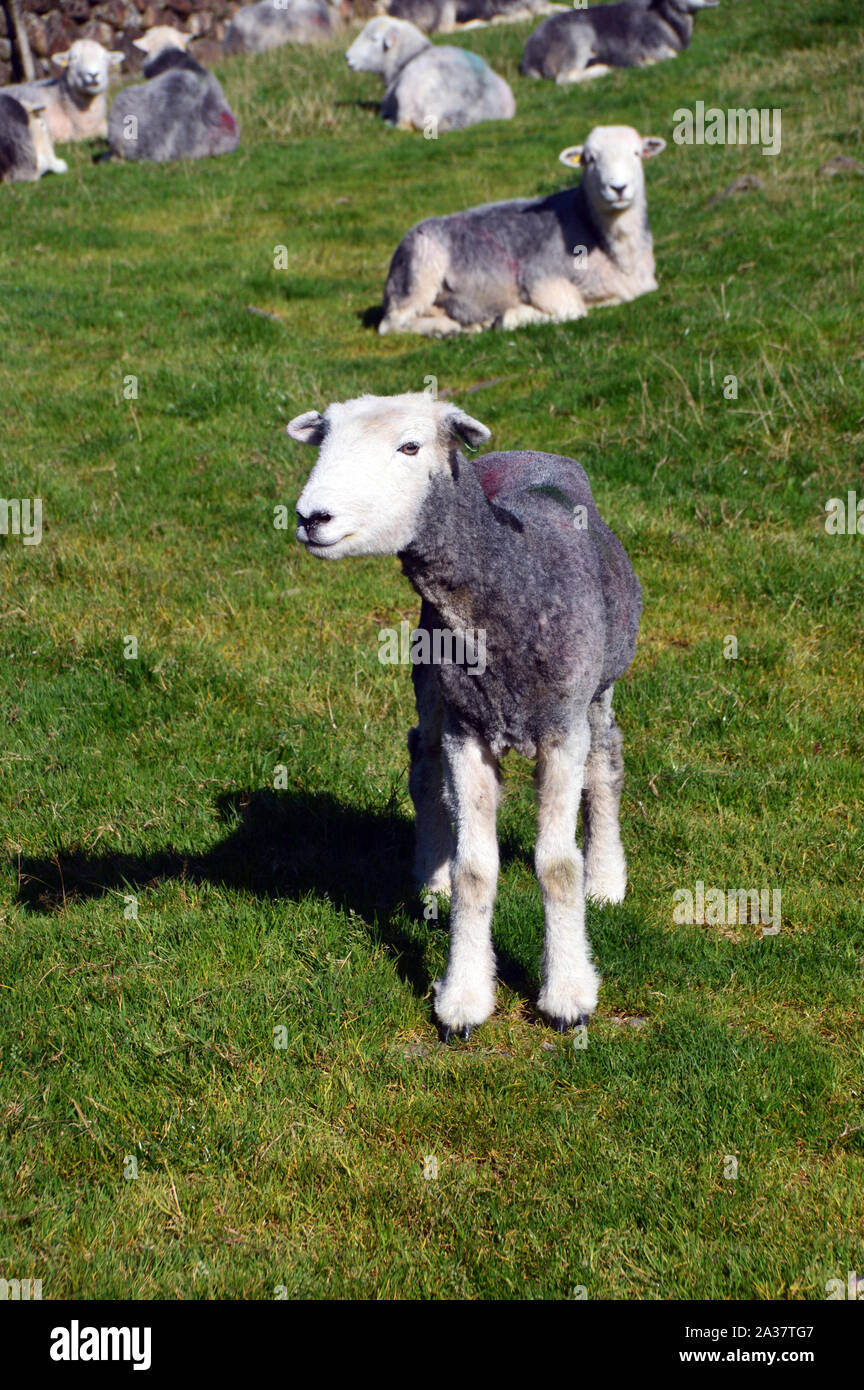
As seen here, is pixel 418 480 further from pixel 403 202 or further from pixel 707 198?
pixel 403 202

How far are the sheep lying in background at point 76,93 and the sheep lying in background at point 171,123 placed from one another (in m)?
2.28

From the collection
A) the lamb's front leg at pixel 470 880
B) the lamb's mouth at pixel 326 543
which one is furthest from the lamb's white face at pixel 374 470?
the lamb's front leg at pixel 470 880

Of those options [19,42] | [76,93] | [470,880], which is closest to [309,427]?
[470,880]

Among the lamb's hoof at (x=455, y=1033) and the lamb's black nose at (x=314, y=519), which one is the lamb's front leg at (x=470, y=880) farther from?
the lamb's black nose at (x=314, y=519)

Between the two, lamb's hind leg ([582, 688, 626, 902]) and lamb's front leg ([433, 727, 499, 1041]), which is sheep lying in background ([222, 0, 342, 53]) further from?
lamb's front leg ([433, 727, 499, 1041])

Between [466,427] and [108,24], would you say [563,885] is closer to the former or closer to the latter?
[466,427]

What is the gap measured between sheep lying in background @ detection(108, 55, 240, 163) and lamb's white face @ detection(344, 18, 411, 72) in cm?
474

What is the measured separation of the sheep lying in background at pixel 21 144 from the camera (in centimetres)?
1788

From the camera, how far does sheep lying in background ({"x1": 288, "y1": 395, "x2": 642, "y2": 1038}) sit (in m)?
3.79

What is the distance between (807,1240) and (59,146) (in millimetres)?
21195

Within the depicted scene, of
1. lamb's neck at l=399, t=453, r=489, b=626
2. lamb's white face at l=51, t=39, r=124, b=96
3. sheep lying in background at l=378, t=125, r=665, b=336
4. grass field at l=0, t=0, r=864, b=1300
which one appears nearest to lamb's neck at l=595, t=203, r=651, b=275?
sheep lying in background at l=378, t=125, r=665, b=336

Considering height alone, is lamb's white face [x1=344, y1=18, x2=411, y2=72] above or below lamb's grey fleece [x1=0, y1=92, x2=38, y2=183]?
above

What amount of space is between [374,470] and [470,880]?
4.41 feet

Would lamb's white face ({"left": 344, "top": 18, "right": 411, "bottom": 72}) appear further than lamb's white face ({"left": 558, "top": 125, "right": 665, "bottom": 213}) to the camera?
Yes
